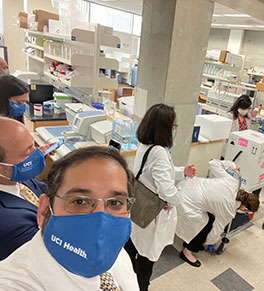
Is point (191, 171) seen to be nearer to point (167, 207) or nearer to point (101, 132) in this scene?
point (167, 207)

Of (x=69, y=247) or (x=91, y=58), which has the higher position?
(x=91, y=58)

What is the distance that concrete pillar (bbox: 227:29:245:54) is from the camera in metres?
9.38

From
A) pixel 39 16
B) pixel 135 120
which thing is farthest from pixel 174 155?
pixel 39 16

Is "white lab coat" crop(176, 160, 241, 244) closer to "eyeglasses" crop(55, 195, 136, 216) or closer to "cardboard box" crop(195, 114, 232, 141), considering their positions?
"cardboard box" crop(195, 114, 232, 141)

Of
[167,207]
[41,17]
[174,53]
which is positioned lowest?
[167,207]

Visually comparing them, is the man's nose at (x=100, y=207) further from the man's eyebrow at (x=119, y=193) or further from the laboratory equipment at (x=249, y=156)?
the laboratory equipment at (x=249, y=156)

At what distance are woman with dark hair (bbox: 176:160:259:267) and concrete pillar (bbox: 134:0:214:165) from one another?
1.57 ft

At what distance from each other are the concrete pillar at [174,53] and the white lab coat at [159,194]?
745mm

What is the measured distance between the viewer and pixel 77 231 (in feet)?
2.19

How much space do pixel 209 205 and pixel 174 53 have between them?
1392mm

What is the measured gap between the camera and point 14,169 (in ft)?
3.74

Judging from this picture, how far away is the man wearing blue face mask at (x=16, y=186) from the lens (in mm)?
885

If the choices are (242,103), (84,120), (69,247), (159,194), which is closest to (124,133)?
(84,120)

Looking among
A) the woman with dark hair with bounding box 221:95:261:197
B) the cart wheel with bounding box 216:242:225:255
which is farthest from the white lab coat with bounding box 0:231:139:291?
the woman with dark hair with bounding box 221:95:261:197
